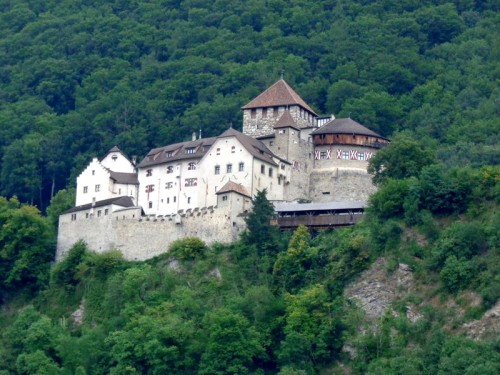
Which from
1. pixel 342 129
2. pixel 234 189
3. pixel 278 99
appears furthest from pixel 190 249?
pixel 278 99

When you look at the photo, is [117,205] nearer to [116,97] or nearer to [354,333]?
[354,333]

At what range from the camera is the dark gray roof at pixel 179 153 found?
312 feet

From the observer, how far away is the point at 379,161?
3605 inches

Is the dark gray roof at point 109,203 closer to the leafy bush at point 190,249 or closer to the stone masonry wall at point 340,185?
the leafy bush at point 190,249

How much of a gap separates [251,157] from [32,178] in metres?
29.0

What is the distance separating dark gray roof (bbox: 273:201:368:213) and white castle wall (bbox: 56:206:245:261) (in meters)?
2.78

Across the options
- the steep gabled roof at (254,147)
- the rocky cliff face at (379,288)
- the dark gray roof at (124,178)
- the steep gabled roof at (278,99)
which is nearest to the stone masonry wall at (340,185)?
the steep gabled roof at (254,147)

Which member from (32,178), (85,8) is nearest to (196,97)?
(32,178)

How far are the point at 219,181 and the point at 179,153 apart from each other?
4408mm

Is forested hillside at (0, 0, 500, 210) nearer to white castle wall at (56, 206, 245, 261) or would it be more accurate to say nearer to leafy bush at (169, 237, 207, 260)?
white castle wall at (56, 206, 245, 261)

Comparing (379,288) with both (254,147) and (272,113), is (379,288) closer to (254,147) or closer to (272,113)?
(254,147)

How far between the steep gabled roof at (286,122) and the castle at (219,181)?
58mm

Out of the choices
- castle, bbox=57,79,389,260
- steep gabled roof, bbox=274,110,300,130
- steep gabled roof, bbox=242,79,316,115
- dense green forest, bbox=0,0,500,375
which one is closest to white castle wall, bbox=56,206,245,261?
castle, bbox=57,79,389,260

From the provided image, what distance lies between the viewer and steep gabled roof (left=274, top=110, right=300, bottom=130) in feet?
316
